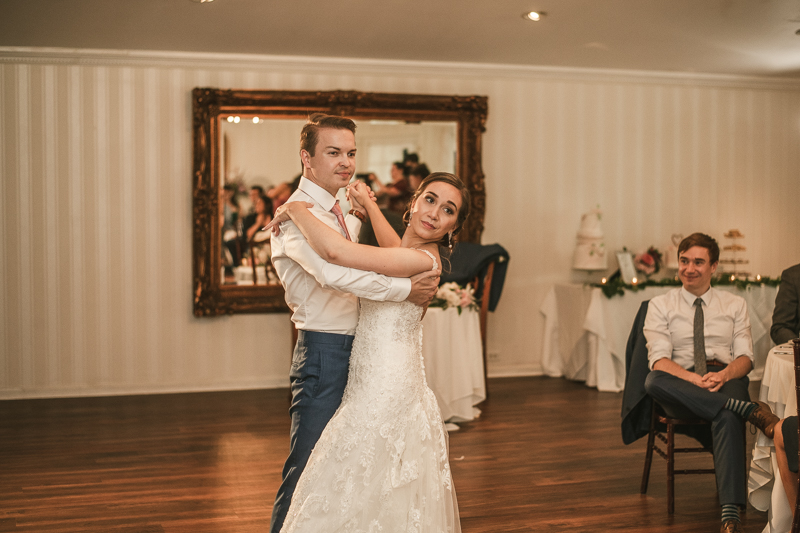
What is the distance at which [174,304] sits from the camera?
6.30 meters

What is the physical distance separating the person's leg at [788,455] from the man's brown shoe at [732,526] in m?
0.33

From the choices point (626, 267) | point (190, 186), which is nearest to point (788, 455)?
point (626, 267)

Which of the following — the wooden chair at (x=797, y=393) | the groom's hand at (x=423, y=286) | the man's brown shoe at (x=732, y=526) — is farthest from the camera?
the man's brown shoe at (x=732, y=526)

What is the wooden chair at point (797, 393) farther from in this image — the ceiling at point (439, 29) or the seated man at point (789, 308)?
the ceiling at point (439, 29)

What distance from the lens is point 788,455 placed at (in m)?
2.73

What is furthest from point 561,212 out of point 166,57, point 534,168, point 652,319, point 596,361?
point 166,57

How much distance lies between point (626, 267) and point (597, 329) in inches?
35.2

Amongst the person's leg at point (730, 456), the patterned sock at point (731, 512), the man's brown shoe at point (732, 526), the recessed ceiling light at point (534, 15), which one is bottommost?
the man's brown shoe at point (732, 526)

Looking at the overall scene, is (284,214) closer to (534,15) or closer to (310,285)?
(310,285)

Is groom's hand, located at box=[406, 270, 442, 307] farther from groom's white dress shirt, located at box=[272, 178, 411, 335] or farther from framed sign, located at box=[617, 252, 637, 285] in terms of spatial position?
framed sign, located at box=[617, 252, 637, 285]

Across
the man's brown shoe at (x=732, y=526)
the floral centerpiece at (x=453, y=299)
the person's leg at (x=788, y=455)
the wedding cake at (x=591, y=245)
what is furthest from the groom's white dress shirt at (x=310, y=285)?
the wedding cake at (x=591, y=245)

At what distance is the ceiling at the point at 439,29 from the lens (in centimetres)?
491

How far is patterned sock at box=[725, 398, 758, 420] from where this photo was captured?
126 inches

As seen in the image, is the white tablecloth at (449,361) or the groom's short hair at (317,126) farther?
the white tablecloth at (449,361)
